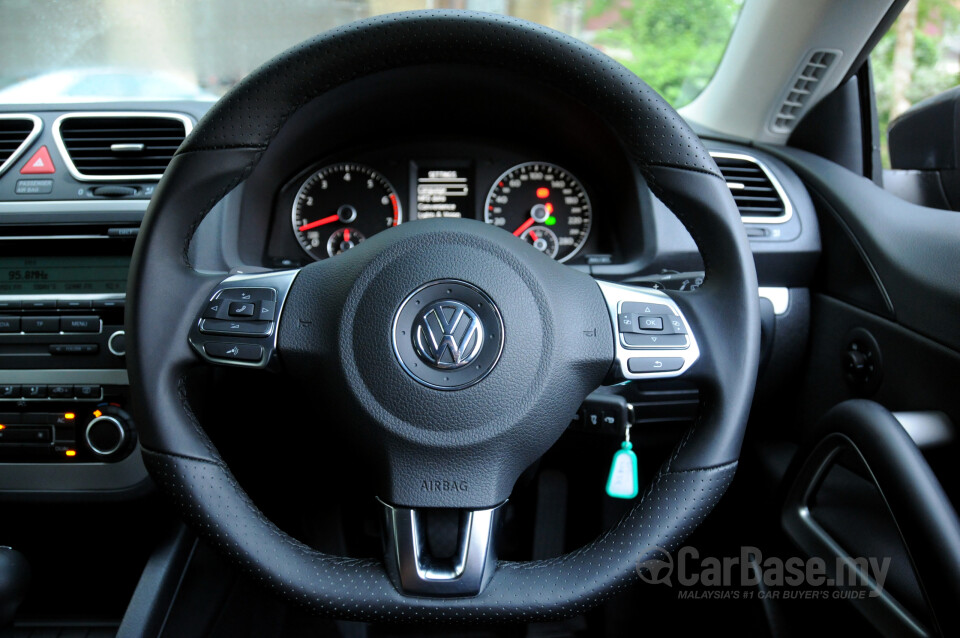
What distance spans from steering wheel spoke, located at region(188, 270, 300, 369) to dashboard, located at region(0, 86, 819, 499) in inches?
10.3

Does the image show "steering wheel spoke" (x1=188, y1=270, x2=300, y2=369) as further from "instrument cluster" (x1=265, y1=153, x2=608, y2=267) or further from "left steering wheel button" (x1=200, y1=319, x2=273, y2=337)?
"instrument cluster" (x1=265, y1=153, x2=608, y2=267)

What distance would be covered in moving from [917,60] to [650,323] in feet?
5.71

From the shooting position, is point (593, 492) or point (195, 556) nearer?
point (195, 556)

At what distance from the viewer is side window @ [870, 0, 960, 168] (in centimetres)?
191

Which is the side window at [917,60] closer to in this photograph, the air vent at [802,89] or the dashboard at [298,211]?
the air vent at [802,89]

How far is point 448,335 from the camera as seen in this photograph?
0.94 meters

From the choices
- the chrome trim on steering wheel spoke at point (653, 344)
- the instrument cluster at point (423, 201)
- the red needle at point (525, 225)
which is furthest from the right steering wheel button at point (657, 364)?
the red needle at point (525, 225)

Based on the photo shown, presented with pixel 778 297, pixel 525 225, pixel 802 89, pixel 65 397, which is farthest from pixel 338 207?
pixel 802 89

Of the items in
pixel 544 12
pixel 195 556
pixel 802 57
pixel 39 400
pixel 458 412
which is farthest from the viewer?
pixel 802 57

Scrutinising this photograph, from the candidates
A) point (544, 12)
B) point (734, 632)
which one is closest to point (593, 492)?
point (734, 632)

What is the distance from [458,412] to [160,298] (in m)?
0.44

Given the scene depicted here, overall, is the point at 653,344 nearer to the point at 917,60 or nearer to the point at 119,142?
the point at 119,142

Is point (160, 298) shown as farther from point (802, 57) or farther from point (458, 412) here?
point (802, 57)

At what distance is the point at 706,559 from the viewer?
184 cm
